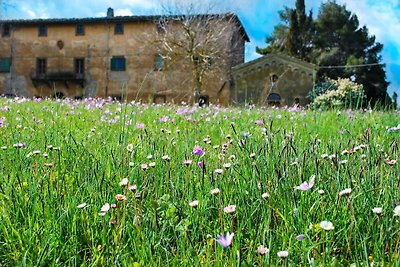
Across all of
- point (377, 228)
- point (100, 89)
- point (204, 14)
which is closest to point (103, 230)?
point (377, 228)

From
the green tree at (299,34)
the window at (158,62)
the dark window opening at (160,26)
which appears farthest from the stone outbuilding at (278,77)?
the green tree at (299,34)

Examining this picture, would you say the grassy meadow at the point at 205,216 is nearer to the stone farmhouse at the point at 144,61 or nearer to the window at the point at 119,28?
Answer: the stone farmhouse at the point at 144,61

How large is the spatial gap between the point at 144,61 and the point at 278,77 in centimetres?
1081

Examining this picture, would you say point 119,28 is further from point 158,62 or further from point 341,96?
point 341,96

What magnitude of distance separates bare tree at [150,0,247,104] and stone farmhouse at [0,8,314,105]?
7 centimetres

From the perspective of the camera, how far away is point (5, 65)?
1507 inches

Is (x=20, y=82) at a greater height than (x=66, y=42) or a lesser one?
lesser

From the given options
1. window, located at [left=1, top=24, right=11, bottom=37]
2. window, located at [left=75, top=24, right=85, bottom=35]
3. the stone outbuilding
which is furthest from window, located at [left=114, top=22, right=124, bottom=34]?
the stone outbuilding

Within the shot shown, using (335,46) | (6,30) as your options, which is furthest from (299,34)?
(6,30)

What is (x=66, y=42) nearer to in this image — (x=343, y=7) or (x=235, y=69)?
(x=235, y=69)

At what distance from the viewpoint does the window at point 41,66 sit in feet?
123

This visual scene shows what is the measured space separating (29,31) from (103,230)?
130 ft

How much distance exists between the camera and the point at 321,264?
4.61ft

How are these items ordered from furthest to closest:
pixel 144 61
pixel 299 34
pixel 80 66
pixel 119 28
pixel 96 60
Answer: pixel 299 34 → pixel 80 66 → pixel 96 60 → pixel 119 28 → pixel 144 61
